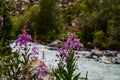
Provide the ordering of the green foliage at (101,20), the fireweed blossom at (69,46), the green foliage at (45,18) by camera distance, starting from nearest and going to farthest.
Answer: the fireweed blossom at (69,46)
the green foliage at (101,20)
the green foliage at (45,18)

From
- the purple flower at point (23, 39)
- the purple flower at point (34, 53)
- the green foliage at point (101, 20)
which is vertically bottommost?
the green foliage at point (101, 20)

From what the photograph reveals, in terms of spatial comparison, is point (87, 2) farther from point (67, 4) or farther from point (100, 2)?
point (67, 4)

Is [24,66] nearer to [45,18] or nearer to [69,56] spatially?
[69,56]

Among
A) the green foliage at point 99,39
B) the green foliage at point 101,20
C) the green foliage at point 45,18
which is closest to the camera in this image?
the green foliage at point 99,39

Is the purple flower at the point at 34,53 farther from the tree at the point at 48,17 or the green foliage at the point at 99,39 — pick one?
the tree at the point at 48,17

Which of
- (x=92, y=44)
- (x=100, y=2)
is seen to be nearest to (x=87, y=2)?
(x=100, y=2)

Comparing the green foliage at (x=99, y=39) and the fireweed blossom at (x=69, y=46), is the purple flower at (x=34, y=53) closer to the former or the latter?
the fireweed blossom at (x=69, y=46)

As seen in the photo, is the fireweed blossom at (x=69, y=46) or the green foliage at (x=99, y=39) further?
the green foliage at (x=99, y=39)

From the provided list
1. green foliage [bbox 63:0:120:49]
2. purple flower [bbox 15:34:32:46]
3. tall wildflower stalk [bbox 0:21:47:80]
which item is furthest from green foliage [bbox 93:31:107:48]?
purple flower [bbox 15:34:32:46]

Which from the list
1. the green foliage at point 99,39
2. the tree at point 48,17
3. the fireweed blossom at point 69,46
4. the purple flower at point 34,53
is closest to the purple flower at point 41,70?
the purple flower at point 34,53

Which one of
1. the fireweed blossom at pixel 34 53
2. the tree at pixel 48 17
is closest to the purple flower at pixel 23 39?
the fireweed blossom at pixel 34 53

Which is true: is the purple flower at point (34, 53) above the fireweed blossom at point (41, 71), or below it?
above

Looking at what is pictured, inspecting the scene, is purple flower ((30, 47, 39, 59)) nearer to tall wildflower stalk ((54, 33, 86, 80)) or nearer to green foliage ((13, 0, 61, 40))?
tall wildflower stalk ((54, 33, 86, 80))

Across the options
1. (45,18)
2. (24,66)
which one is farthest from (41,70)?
(45,18)
